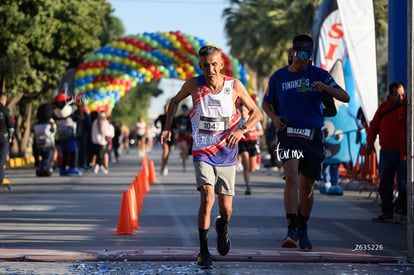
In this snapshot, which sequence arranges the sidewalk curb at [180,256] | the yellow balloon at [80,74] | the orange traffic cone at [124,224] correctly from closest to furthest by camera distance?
the sidewalk curb at [180,256], the orange traffic cone at [124,224], the yellow balloon at [80,74]

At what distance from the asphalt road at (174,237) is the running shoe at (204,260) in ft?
0.33

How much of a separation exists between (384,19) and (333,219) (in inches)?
1089

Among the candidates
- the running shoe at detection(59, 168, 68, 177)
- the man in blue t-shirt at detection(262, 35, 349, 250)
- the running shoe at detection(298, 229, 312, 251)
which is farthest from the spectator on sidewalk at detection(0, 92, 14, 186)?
the running shoe at detection(298, 229, 312, 251)

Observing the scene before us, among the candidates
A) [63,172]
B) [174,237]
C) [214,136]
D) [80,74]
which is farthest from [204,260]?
[80,74]

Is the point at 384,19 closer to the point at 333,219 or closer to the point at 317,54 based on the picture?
the point at 317,54

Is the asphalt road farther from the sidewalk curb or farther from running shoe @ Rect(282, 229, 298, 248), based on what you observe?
running shoe @ Rect(282, 229, 298, 248)

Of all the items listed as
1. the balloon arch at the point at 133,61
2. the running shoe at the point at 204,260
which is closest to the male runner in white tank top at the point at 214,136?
the running shoe at the point at 204,260

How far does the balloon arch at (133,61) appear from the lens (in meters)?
30.1

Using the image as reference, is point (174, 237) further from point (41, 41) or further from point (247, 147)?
point (41, 41)

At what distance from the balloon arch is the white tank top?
21.6m

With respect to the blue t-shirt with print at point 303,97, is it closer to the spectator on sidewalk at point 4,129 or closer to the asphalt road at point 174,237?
the asphalt road at point 174,237

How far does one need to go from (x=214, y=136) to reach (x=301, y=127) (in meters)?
1.29

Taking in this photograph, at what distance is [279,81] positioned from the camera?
9.37 meters

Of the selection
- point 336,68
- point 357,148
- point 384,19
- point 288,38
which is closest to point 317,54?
point 336,68
